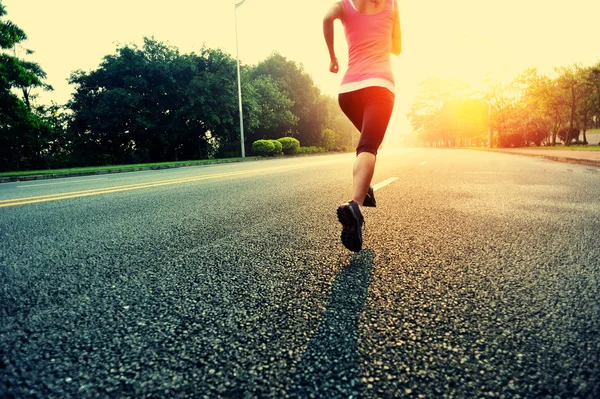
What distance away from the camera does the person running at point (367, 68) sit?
261 cm

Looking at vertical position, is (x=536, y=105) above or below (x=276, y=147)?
above

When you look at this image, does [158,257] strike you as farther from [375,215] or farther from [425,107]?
[425,107]

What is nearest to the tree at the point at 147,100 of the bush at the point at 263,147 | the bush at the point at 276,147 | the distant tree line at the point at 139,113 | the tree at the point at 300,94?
the distant tree line at the point at 139,113

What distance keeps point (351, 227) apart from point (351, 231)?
0.09 ft

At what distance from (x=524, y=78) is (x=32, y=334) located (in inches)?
1825

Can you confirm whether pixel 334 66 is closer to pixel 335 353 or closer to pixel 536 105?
pixel 335 353

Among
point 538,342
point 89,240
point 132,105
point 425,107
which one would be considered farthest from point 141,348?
point 425,107

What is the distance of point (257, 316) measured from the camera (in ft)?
4.45

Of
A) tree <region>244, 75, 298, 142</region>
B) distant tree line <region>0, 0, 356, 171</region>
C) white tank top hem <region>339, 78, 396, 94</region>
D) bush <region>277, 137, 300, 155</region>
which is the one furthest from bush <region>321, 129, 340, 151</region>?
white tank top hem <region>339, 78, 396, 94</region>

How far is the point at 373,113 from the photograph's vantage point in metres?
2.64

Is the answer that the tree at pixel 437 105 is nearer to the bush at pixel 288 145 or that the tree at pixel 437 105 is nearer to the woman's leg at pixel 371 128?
the bush at pixel 288 145

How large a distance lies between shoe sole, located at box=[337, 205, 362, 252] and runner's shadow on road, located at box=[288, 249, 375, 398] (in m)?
0.44

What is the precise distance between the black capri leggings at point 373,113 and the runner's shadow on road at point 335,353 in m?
1.24

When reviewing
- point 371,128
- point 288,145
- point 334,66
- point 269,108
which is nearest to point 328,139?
point 269,108
